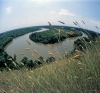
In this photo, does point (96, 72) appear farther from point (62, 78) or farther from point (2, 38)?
point (2, 38)

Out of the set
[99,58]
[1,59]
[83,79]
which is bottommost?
[1,59]

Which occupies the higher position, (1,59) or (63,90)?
(63,90)

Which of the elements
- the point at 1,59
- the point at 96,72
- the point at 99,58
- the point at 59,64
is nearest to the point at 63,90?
the point at 96,72

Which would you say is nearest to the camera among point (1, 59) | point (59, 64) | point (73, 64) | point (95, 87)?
point (95, 87)

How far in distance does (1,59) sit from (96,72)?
94.0ft

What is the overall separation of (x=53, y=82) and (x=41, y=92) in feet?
0.89

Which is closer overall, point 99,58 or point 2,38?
point 99,58

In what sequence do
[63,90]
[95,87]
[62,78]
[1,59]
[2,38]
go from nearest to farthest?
[95,87], [63,90], [62,78], [1,59], [2,38]

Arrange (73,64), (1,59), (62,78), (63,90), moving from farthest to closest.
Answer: (1,59) → (73,64) → (62,78) → (63,90)

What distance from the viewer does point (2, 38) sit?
1815 inches

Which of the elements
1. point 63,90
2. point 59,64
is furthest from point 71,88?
point 59,64

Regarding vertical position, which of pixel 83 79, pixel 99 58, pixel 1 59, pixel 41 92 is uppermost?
pixel 99 58

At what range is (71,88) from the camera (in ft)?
7.55

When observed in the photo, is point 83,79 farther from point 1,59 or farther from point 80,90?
point 1,59
